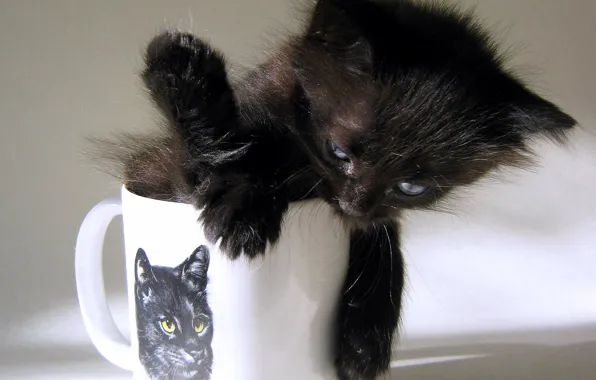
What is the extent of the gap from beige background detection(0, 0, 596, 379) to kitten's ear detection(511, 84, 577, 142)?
312 millimetres

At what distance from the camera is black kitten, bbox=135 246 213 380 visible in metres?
0.40

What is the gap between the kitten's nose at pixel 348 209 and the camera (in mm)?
406

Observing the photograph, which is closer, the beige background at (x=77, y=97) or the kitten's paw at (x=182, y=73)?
the kitten's paw at (x=182, y=73)

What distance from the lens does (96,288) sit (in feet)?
1.85

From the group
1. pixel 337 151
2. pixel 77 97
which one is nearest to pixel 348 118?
pixel 337 151

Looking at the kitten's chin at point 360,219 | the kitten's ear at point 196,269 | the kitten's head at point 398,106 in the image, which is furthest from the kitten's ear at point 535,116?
the kitten's ear at point 196,269

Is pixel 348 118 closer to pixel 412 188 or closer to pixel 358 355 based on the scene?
pixel 412 188

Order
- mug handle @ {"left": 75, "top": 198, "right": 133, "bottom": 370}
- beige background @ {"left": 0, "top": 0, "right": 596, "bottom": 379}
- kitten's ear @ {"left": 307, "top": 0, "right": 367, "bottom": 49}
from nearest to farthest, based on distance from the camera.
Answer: kitten's ear @ {"left": 307, "top": 0, "right": 367, "bottom": 49} < mug handle @ {"left": 75, "top": 198, "right": 133, "bottom": 370} < beige background @ {"left": 0, "top": 0, "right": 596, "bottom": 379}

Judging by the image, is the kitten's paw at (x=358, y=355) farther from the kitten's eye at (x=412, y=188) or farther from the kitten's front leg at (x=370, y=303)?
the kitten's eye at (x=412, y=188)

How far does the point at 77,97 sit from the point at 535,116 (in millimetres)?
547

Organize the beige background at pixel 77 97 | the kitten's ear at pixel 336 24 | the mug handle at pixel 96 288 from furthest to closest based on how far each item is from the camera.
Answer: the beige background at pixel 77 97
the mug handle at pixel 96 288
the kitten's ear at pixel 336 24

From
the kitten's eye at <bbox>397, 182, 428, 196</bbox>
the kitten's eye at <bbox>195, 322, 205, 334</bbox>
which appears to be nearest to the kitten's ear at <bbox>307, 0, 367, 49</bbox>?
the kitten's eye at <bbox>397, 182, 428, 196</bbox>

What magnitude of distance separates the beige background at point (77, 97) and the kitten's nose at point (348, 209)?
13.3 inches

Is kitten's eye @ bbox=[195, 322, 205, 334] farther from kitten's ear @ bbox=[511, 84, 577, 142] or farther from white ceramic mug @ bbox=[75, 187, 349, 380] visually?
kitten's ear @ bbox=[511, 84, 577, 142]
